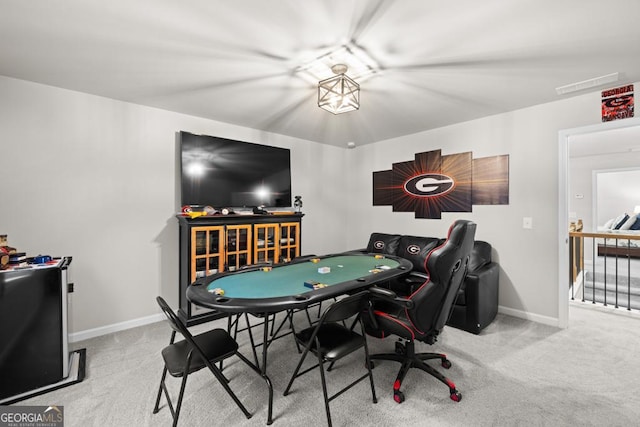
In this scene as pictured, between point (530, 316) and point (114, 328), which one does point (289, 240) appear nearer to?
point (114, 328)

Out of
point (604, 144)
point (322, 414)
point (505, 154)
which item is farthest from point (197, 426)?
point (604, 144)

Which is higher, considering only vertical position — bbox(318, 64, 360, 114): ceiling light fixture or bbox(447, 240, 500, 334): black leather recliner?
bbox(318, 64, 360, 114): ceiling light fixture

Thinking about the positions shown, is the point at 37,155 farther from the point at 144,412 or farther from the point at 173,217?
the point at 144,412

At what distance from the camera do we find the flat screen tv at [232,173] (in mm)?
3451

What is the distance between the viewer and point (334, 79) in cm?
226

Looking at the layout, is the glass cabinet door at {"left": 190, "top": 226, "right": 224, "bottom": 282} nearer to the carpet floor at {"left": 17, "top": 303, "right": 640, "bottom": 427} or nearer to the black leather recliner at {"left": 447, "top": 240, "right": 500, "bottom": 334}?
the carpet floor at {"left": 17, "top": 303, "right": 640, "bottom": 427}

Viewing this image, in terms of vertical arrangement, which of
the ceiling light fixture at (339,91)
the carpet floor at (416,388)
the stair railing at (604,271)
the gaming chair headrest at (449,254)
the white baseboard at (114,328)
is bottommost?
the carpet floor at (416,388)

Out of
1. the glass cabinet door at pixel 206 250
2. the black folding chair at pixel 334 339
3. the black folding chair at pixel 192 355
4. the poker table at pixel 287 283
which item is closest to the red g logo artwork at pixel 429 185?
the poker table at pixel 287 283

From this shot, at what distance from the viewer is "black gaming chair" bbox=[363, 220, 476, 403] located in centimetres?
188

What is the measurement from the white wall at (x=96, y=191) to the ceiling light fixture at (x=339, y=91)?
1973 mm

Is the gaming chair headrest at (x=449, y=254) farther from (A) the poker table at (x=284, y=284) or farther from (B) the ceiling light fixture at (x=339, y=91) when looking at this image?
(B) the ceiling light fixture at (x=339, y=91)

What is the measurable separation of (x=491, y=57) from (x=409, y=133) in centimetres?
223

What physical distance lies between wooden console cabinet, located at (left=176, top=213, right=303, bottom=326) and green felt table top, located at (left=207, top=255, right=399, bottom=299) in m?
1.02

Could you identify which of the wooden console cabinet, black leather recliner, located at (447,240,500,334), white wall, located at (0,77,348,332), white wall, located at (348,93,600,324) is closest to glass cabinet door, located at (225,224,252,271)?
the wooden console cabinet
